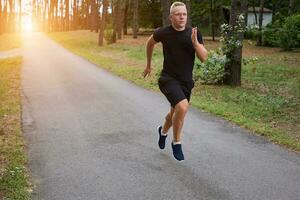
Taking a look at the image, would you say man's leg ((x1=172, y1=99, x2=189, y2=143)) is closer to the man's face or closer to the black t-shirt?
the black t-shirt

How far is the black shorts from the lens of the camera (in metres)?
6.42

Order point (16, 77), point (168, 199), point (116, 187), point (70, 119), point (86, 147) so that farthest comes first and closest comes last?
point (16, 77) < point (70, 119) < point (86, 147) < point (116, 187) < point (168, 199)

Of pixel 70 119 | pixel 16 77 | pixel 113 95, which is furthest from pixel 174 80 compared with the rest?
pixel 16 77

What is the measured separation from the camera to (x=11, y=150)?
754 centimetres

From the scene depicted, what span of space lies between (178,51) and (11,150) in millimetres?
3105

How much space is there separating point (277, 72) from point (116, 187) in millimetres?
15583

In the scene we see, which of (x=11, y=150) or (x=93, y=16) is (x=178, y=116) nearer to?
(x=11, y=150)

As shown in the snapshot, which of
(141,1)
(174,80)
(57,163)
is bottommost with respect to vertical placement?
(57,163)

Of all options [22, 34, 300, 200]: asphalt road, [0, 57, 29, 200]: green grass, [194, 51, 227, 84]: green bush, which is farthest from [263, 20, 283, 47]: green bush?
[22, 34, 300, 200]: asphalt road

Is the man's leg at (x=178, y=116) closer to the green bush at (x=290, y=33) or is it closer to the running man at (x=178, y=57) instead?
the running man at (x=178, y=57)

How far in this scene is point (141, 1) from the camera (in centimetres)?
5109

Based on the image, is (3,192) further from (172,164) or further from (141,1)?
(141,1)

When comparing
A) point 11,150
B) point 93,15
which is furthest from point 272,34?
point 93,15

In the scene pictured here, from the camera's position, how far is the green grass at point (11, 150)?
18.6 ft
